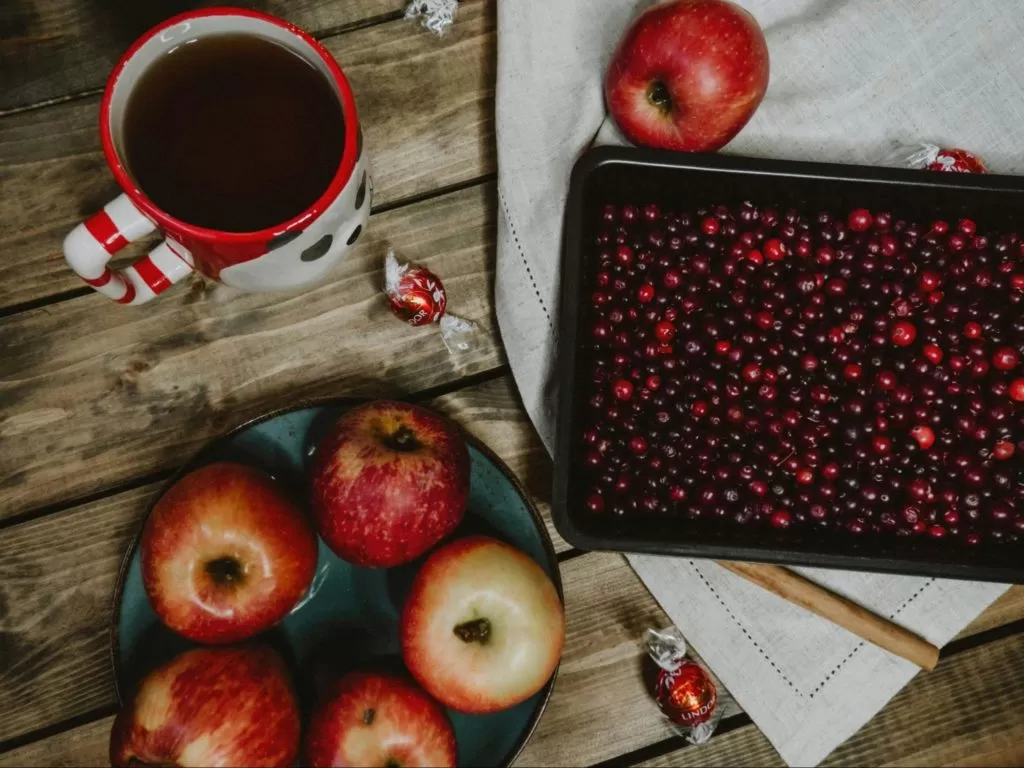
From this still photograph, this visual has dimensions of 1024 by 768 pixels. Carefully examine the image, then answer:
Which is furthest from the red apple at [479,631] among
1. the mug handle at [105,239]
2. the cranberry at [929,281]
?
the cranberry at [929,281]

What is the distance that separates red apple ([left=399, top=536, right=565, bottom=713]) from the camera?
0.68 meters

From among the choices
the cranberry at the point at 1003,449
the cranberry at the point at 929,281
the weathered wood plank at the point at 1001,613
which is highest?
the cranberry at the point at 929,281

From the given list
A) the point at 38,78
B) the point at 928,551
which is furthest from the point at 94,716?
the point at 928,551

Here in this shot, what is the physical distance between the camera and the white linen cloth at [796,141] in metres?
0.79

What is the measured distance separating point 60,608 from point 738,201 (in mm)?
702

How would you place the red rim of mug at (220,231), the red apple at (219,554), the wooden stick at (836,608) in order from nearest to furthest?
the red rim of mug at (220,231), the red apple at (219,554), the wooden stick at (836,608)

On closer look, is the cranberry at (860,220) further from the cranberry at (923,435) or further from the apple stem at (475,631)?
the apple stem at (475,631)

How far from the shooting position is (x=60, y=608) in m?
0.78

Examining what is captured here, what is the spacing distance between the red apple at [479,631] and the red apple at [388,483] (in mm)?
36

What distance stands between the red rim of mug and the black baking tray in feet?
0.68

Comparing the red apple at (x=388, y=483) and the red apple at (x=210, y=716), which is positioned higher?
the red apple at (x=388, y=483)

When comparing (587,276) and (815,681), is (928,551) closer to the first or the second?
(815,681)

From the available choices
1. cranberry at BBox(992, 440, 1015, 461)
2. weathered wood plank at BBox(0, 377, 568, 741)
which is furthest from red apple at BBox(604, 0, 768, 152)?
weathered wood plank at BBox(0, 377, 568, 741)

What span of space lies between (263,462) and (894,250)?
0.57 meters
